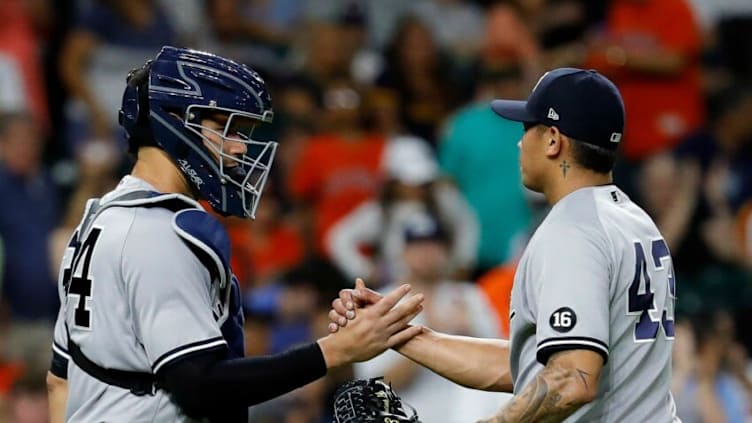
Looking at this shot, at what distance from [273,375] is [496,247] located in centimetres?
539

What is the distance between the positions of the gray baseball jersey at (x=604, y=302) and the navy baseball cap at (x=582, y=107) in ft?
0.61

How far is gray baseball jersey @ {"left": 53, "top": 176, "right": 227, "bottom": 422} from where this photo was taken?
4.03 meters

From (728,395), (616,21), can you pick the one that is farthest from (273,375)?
(616,21)

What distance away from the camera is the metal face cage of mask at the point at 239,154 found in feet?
14.1

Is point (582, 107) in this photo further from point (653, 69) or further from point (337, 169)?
point (653, 69)

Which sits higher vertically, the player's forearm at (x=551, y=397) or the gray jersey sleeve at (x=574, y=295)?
the gray jersey sleeve at (x=574, y=295)

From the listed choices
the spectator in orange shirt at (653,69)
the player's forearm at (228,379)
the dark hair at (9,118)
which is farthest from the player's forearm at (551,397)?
the spectator in orange shirt at (653,69)

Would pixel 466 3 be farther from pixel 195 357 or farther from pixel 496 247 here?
pixel 195 357

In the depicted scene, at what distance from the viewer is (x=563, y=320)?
419cm

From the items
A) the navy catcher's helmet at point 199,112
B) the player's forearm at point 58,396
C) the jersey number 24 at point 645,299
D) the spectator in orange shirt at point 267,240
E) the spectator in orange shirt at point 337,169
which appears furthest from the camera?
the spectator in orange shirt at point 337,169

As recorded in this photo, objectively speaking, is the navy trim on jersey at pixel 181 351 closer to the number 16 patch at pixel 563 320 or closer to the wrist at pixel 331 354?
the wrist at pixel 331 354

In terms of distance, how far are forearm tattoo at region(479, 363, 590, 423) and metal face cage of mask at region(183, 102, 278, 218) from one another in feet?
3.39

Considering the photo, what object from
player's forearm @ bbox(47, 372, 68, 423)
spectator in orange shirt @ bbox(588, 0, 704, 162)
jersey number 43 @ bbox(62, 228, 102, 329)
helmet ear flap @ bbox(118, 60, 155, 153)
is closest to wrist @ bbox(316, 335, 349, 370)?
jersey number 43 @ bbox(62, 228, 102, 329)

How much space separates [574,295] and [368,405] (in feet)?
2.46
